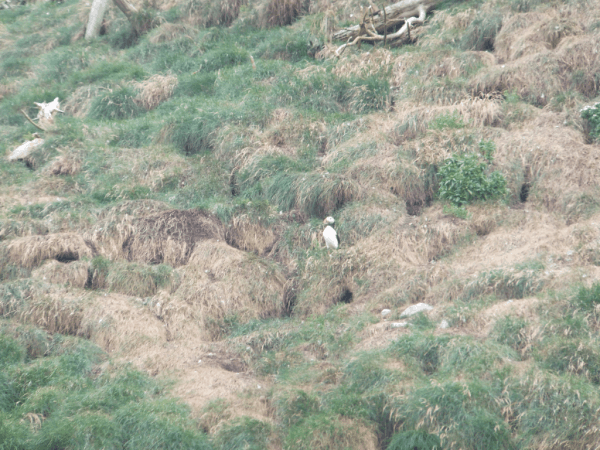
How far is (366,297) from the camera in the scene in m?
6.85

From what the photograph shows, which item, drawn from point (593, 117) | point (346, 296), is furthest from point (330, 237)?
point (593, 117)

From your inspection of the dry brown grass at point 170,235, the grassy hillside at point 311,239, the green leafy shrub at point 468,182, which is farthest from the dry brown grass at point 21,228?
the green leafy shrub at point 468,182

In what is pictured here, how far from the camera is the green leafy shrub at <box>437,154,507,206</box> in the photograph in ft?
25.0

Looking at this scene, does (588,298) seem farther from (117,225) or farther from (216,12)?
(216,12)

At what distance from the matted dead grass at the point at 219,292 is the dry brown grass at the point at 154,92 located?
13.5 ft

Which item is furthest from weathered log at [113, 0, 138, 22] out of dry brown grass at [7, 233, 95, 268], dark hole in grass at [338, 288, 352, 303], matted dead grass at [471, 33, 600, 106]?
dark hole in grass at [338, 288, 352, 303]

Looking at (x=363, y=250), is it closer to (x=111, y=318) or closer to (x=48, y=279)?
(x=111, y=318)

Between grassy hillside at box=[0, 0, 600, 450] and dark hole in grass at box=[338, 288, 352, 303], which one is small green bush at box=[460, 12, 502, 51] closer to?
grassy hillside at box=[0, 0, 600, 450]

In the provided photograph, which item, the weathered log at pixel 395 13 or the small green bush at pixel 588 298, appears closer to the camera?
the small green bush at pixel 588 298

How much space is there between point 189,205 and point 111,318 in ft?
7.54

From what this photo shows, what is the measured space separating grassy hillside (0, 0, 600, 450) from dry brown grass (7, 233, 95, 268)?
2cm

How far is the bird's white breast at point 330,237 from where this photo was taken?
7.42 m

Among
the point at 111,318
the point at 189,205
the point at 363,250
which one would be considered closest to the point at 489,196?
the point at 363,250

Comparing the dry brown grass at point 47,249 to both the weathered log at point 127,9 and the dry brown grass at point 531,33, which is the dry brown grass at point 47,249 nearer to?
the dry brown grass at point 531,33
